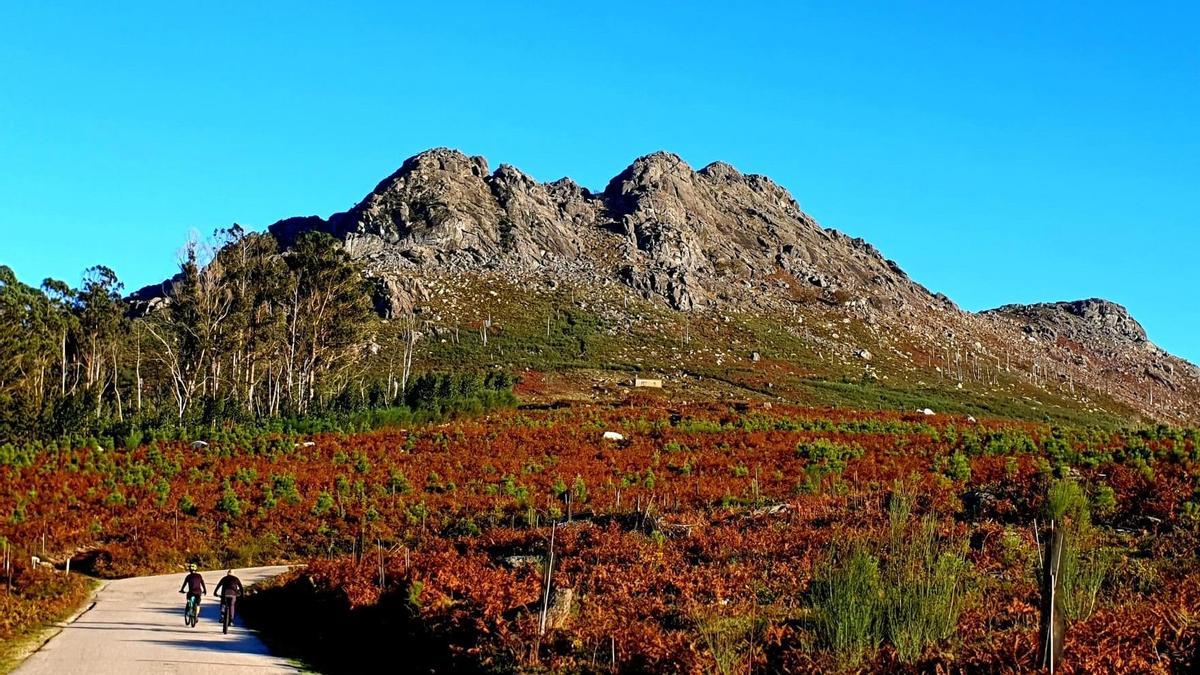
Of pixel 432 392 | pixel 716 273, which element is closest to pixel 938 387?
pixel 716 273

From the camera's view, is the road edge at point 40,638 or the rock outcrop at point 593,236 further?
the rock outcrop at point 593,236

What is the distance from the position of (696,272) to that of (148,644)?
485ft

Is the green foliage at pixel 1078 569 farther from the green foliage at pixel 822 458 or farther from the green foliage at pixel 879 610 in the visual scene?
the green foliage at pixel 822 458

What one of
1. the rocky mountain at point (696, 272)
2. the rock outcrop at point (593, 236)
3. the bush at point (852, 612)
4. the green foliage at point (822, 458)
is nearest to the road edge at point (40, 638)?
the bush at point (852, 612)

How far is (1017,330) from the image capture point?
631ft

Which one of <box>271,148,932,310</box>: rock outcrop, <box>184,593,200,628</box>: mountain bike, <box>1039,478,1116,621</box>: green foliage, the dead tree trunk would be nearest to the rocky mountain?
<box>271,148,932,310</box>: rock outcrop

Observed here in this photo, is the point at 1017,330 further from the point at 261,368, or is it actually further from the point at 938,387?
the point at 261,368

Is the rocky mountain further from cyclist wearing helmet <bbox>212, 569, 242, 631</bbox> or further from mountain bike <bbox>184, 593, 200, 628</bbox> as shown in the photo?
cyclist wearing helmet <bbox>212, 569, 242, 631</bbox>

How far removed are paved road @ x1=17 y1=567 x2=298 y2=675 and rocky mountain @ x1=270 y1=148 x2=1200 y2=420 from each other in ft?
334

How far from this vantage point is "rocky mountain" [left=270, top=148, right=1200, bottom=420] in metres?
138

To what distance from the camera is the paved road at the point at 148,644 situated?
513 inches

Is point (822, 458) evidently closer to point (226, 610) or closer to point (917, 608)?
point (226, 610)

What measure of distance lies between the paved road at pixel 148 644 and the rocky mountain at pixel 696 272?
101740 millimetres

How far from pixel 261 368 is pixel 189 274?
580 inches
